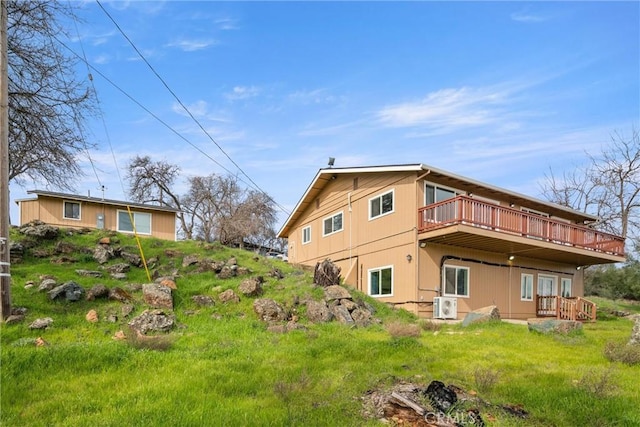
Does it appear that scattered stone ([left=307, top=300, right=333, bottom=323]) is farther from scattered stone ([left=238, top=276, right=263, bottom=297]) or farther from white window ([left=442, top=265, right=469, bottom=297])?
white window ([left=442, top=265, right=469, bottom=297])

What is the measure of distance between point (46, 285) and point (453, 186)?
552 inches

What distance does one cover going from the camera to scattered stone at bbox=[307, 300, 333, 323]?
11.6 meters

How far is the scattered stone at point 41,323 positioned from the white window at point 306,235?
16.2 m

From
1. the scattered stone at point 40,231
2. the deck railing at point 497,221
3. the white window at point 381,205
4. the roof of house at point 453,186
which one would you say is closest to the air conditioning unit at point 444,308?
the deck railing at point 497,221

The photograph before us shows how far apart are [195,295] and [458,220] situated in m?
8.53

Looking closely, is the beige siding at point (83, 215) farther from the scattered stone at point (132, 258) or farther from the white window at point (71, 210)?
the scattered stone at point (132, 258)

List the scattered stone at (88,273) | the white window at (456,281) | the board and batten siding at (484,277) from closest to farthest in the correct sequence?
the scattered stone at (88,273)
the board and batten siding at (484,277)
the white window at (456,281)

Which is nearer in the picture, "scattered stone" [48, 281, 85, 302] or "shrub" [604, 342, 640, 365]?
"shrub" [604, 342, 640, 365]

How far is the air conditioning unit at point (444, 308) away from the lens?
14.9 meters

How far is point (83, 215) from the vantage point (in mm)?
23047

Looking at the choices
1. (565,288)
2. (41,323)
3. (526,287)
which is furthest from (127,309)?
(565,288)

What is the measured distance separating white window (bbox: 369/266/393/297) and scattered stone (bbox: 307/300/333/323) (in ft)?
16.8

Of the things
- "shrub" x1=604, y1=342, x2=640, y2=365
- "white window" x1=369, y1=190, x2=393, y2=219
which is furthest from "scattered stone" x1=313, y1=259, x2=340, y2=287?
"shrub" x1=604, y1=342, x2=640, y2=365

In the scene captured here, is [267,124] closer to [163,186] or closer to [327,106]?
[327,106]
